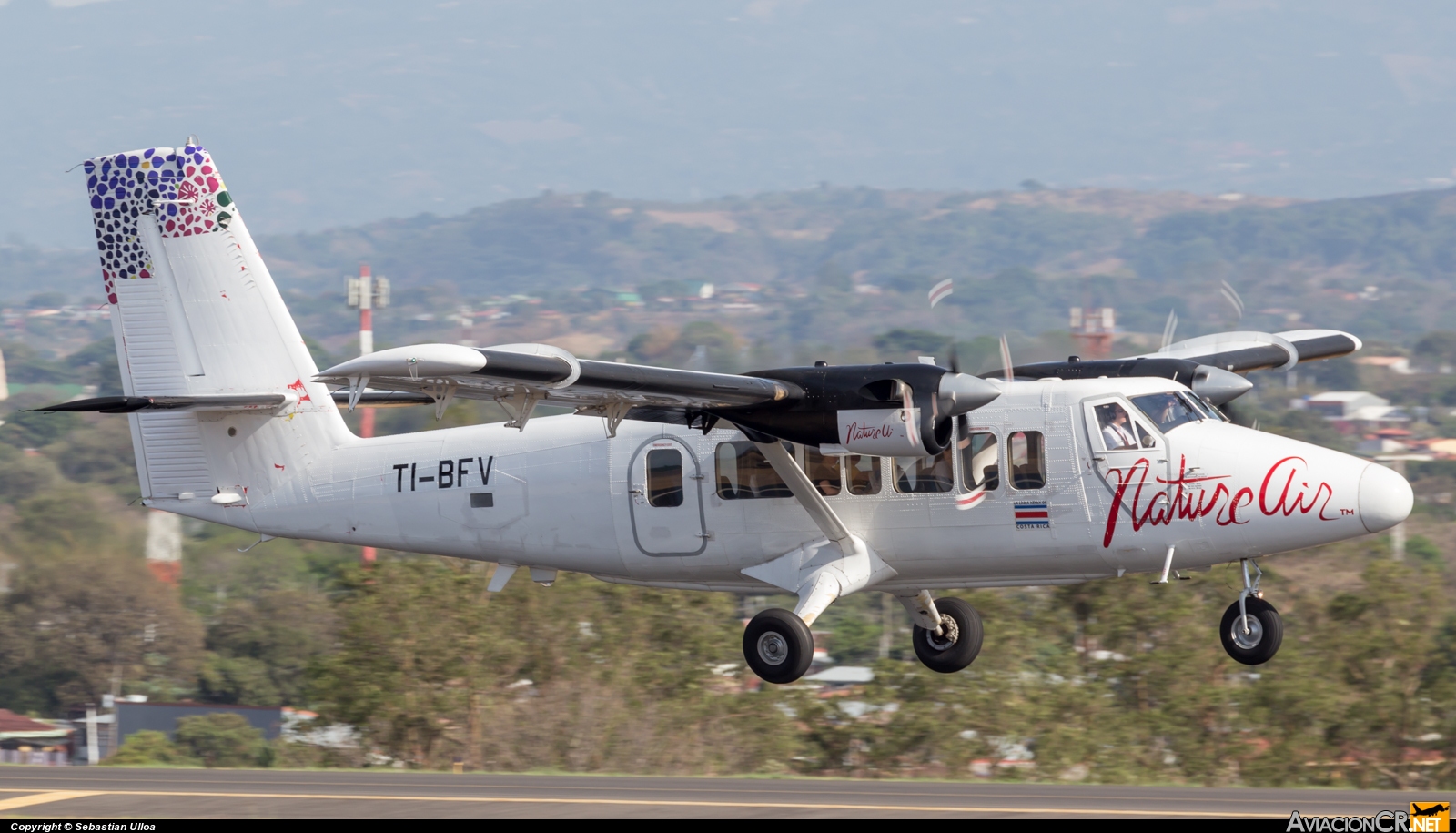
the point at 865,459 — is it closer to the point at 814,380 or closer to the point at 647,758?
the point at 814,380

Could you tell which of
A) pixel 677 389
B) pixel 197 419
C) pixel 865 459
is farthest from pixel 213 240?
pixel 865 459

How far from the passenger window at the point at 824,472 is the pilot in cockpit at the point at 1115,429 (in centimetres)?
238

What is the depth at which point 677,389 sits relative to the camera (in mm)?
12289

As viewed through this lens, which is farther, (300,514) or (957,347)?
(300,514)

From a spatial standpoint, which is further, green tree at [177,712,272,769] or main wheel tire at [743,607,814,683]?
green tree at [177,712,272,769]

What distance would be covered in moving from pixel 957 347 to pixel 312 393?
22.7 ft

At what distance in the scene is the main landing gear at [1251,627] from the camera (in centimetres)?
1302

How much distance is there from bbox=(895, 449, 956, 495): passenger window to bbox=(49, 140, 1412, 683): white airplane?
3 cm

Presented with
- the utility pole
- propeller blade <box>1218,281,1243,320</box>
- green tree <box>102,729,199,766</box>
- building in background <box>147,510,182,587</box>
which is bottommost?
green tree <box>102,729,199,766</box>

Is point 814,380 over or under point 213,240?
under

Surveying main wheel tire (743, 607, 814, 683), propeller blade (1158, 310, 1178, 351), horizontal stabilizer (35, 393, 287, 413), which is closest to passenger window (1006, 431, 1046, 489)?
main wheel tire (743, 607, 814, 683)

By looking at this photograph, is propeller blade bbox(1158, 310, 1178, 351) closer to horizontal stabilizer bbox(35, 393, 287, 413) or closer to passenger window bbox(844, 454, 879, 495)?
passenger window bbox(844, 454, 879, 495)

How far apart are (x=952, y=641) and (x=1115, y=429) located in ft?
10.2

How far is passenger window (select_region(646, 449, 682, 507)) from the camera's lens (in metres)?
14.3
